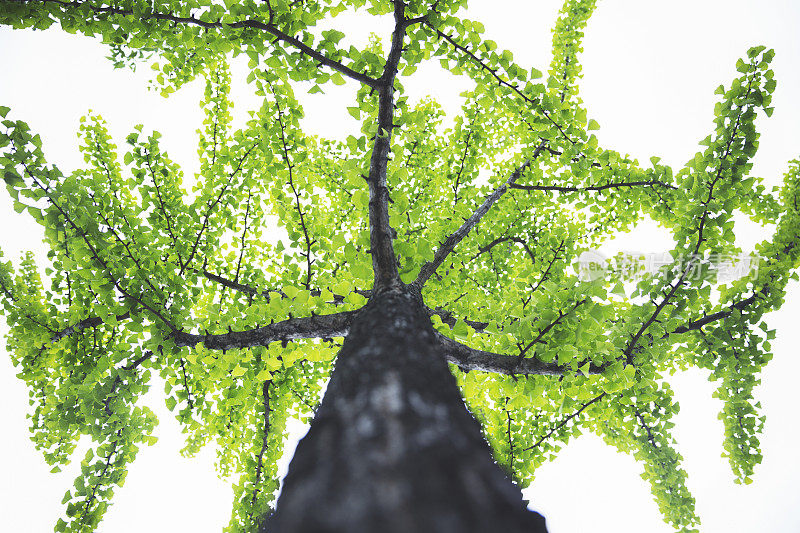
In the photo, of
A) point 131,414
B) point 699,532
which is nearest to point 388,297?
point 131,414

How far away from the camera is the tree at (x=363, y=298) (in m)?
1.76

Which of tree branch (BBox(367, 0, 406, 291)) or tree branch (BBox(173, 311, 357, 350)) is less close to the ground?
tree branch (BBox(367, 0, 406, 291))

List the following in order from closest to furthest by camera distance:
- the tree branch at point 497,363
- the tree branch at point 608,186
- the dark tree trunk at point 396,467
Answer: the dark tree trunk at point 396,467
the tree branch at point 497,363
the tree branch at point 608,186

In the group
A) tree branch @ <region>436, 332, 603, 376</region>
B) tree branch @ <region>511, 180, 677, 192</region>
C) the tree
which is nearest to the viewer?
the tree

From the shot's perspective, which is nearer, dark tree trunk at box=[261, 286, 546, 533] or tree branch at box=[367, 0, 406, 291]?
dark tree trunk at box=[261, 286, 546, 533]

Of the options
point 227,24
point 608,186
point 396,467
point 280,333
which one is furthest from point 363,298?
point 608,186

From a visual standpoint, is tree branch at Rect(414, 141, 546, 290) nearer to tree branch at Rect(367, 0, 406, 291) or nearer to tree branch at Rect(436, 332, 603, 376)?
tree branch at Rect(367, 0, 406, 291)

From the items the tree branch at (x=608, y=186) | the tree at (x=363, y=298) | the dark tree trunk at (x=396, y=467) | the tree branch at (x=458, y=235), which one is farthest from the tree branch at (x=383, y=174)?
the tree branch at (x=608, y=186)

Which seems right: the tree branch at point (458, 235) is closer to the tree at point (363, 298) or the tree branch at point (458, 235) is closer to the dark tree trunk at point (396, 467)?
the tree at point (363, 298)

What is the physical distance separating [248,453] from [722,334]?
16.4 feet

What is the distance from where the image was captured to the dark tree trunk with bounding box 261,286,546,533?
2.05ft

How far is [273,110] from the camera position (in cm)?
319

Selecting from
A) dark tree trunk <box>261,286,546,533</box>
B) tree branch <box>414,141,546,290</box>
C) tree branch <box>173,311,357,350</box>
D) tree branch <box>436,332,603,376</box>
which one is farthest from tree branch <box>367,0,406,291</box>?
dark tree trunk <box>261,286,546,533</box>

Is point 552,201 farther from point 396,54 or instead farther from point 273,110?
point 273,110
